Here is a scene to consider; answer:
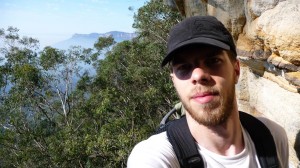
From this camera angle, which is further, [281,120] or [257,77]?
[257,77]

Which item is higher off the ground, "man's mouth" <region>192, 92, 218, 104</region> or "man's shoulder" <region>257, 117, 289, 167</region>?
"man's mouth" <region>192, 92, 218, 104</region>

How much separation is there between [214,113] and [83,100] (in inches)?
729

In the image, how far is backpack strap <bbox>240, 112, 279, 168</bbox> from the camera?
161 cm

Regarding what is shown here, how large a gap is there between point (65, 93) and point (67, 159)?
8.20 metres

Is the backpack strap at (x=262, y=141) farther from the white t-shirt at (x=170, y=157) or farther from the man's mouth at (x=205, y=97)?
the man's mouth at (x=205, y=97)

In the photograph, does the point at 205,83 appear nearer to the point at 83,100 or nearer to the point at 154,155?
the point at 154,155

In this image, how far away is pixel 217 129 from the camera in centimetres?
166

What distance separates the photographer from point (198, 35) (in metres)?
1.62

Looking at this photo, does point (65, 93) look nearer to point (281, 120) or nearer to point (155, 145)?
point (281, 120)

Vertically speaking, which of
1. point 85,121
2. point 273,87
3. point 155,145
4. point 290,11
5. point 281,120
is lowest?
point 85,121

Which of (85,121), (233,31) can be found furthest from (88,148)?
(233,31)

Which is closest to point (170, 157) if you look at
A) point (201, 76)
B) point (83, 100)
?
point (201, 76)

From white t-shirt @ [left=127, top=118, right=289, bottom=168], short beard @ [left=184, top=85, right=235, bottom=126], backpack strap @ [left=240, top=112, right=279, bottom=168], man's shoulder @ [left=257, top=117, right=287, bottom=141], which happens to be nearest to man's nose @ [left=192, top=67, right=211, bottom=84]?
short beard @ [left=184, top=85, right=235, bottom=126]

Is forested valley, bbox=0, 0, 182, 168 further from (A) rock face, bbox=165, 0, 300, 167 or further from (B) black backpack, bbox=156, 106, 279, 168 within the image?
(B) black backpack, bbox=156, 106, 279, 168
